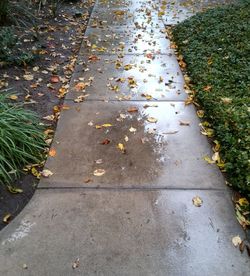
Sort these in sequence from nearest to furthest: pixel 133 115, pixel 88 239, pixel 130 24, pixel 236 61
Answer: pixel 88 239
pixel 133 115
pixel 236 61
pixel 130 24

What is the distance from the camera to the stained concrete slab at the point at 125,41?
5.86 m

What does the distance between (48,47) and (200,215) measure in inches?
168

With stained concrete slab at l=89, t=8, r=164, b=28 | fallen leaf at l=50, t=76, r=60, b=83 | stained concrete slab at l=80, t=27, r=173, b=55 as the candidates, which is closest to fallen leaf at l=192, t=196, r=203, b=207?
fallen leaf at l=50, t=76, r=60, b=83

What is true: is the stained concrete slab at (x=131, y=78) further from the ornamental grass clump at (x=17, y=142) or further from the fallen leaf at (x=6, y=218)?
the fallen leaf at (x=6, y=218)

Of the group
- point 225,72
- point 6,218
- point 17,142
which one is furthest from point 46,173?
point 225,72

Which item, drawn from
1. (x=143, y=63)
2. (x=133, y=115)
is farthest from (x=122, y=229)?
(x=143, y=63)

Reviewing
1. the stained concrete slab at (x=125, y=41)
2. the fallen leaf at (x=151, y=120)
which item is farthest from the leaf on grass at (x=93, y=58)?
the fallen leaf at (x=151, y=120)

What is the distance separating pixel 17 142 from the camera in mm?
3244

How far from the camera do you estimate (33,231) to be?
2.51 m

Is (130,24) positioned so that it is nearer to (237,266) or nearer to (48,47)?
(48,47)

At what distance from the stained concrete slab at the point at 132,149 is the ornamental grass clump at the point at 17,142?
0.18 m

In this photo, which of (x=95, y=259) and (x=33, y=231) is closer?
(x=95, y=259)

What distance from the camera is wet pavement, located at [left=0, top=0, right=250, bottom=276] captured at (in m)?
2.31

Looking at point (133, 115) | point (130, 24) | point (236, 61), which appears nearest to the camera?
point (133, 115)
